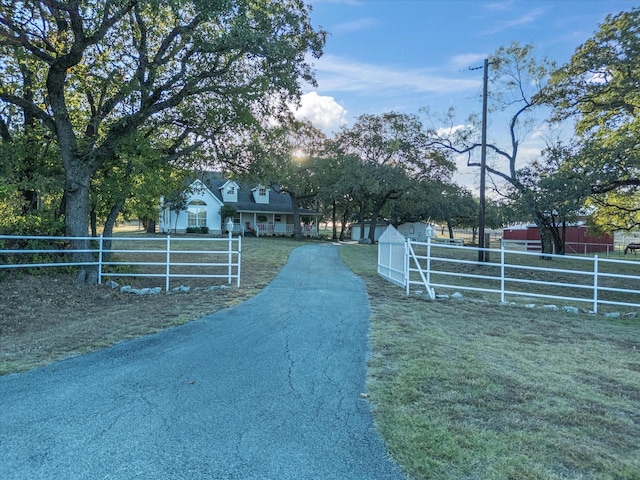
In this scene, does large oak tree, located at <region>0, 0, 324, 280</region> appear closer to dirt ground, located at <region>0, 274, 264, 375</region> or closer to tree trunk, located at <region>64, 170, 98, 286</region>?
tree trunk, located at <region>64, 170, 98, 286</region>

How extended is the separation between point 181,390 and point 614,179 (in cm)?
1869

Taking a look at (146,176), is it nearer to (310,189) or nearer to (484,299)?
(484,299)

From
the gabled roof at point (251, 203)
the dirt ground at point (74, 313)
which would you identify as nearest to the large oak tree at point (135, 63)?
the dirt ground at point (74, 313)

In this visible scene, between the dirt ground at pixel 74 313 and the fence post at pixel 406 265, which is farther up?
the fence post at pixel 406 265

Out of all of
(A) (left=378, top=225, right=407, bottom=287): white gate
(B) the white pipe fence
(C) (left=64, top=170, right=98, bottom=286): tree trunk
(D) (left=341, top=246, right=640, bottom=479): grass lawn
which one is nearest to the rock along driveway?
(D) (left=341, top=246, right=640, bottom=479): grass lawn

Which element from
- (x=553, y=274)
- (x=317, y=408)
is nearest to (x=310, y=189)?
(x=553, y=274)

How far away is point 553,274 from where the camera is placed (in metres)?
17.2

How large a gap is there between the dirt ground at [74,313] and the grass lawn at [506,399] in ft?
12.1

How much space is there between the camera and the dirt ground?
5328 millimetres

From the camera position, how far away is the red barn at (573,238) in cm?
3966

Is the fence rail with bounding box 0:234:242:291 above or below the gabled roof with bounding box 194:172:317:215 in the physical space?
below

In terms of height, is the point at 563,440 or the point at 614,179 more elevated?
the point at 614,179

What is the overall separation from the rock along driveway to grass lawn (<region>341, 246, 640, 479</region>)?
32cm

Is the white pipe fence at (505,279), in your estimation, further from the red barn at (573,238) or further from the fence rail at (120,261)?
the red barn at (573,238)
